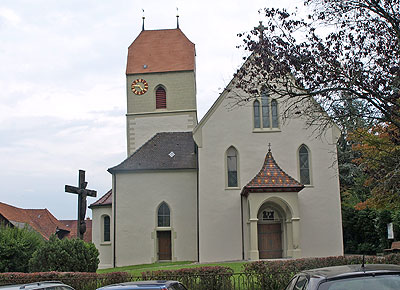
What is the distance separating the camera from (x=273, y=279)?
1570 cm

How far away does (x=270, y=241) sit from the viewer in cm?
2816

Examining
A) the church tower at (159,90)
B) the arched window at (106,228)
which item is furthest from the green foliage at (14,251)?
the church tower at (159,90)

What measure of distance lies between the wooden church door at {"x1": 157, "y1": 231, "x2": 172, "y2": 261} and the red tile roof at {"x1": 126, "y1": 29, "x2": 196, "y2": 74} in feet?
46.8

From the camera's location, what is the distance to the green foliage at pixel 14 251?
20361 mm

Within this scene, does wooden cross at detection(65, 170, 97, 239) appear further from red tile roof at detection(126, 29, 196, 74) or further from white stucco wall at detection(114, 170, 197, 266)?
red tile roof at detection(126, 29, 196, 74)

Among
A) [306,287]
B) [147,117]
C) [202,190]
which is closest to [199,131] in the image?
[202,190]

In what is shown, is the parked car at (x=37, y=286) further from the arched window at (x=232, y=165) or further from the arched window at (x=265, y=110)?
the arched window at (x=265, y=110)

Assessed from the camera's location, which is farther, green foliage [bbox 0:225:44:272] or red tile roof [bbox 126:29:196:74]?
red tile roof [bbox 126:29:196:74]

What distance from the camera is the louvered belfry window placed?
133 feet

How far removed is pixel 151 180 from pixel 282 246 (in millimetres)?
9315

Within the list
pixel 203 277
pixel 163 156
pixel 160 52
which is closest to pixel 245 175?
pixel 163 156

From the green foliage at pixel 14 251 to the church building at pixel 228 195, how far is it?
10.5 metres

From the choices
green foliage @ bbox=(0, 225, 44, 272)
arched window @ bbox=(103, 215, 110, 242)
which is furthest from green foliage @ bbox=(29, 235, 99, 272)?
arched window @ bbox=(103, 215, 110, 242)

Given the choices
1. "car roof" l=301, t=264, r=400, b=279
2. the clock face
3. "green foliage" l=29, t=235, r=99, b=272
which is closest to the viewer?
"car roof" l=301, t=264, r=400, b=279
